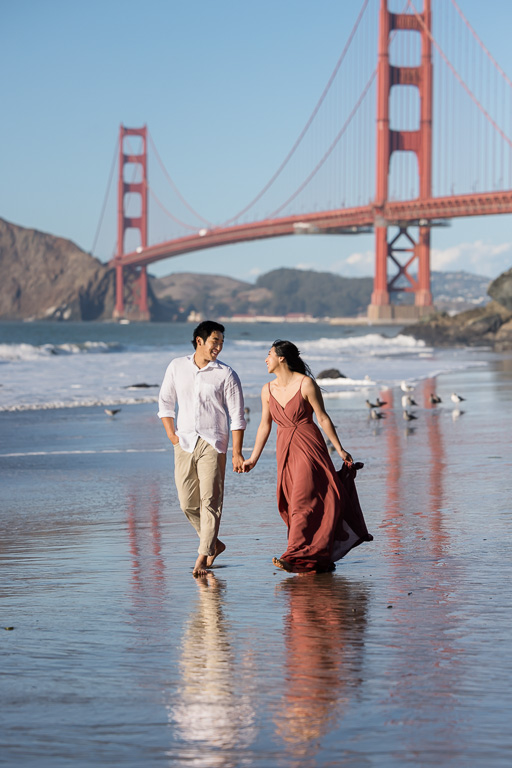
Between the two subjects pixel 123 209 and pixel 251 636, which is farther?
pixel 123 209

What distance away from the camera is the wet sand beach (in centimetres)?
257

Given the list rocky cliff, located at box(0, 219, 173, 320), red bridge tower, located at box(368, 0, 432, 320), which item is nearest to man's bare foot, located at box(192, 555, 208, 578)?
red bridge tower, located at box(368, 0, 432, 320)

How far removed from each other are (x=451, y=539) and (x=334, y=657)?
2.01 metres

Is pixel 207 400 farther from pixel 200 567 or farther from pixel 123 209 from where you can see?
pixel 123 209

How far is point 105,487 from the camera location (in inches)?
288

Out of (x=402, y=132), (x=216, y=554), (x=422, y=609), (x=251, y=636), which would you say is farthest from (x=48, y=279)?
(x=251, y=636)

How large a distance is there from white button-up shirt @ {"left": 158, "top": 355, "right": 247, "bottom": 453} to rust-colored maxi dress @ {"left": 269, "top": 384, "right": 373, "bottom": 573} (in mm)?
188

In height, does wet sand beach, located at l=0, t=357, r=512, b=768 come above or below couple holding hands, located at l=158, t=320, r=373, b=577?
below

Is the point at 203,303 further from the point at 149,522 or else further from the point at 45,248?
the point at 149,522

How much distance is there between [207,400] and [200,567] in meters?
0.66

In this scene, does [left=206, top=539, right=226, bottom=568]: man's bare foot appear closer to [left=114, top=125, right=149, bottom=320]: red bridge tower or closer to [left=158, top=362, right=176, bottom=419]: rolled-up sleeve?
[left=158, top=362, right=176, bottom=419]: rolled-up sleeve

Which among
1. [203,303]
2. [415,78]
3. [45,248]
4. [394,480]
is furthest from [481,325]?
[203,303]

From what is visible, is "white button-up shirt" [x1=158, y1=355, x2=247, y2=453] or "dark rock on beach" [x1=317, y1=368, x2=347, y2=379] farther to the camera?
"dark rock on beach" [x1=317, y1=368, x2=347, y2=379]

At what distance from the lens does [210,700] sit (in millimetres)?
2857
